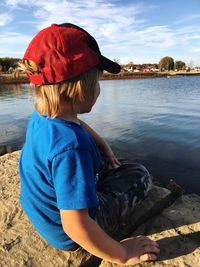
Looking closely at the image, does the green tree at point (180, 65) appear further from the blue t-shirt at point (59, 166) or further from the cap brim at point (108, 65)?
the blue t-shirt at point (59, 166)

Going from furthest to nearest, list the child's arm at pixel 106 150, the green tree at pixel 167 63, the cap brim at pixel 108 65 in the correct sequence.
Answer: the green tree at pixel 167 63
the child's arm at pixel 106 150
the cap brim at pixel 108 65

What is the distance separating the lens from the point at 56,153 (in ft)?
5.65

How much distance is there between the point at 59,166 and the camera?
173cm

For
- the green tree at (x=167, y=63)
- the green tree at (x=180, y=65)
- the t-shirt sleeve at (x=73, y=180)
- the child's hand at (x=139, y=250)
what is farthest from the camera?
the green tree at (x=180, y=65)

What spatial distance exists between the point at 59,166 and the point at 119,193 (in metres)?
0.94

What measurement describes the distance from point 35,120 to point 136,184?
1.11 m

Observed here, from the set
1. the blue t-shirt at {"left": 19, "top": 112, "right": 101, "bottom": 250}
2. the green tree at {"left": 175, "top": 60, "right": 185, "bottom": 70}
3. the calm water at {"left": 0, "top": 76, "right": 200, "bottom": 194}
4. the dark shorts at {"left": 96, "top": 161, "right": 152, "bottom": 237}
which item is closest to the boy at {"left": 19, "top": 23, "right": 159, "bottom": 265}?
the blue t-shirt at {"left": 19, "top": 112, "right": 101, "bottom": 250}

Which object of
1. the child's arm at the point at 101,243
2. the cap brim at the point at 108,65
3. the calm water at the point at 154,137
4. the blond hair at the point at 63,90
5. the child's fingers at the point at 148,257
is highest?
the cap brim at the point at 108,65

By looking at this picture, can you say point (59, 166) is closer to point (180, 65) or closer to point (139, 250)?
point (139, 250)

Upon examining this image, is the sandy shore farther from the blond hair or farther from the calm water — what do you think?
the calm water

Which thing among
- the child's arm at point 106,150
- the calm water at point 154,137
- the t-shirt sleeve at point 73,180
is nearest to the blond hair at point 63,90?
the t-shirt sleeve at point 73,180

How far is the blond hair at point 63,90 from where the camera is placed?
1.79 meters

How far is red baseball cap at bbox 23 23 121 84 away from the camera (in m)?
1.72

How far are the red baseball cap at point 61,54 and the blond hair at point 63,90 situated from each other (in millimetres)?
34
